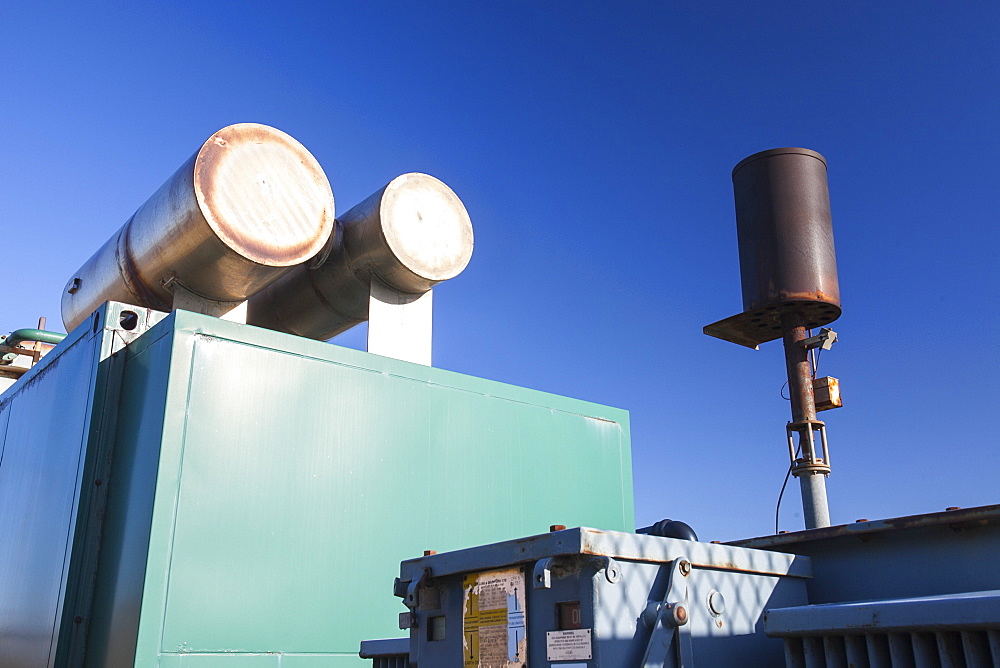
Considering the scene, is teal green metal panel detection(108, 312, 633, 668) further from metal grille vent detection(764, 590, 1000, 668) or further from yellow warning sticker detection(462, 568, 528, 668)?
metal grille vent detection(764, 590, 1000, 668)

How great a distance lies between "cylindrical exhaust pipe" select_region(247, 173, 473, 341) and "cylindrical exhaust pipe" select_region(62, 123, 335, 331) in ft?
1.78

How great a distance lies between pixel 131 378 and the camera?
261 inches

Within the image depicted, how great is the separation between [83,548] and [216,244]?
8.23ft

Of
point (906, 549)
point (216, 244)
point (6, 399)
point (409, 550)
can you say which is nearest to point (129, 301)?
point (216, 244)

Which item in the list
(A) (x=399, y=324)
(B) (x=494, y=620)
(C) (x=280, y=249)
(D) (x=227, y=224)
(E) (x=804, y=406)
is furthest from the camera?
(E) (x=804, y=406)

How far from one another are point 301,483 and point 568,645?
151 inches

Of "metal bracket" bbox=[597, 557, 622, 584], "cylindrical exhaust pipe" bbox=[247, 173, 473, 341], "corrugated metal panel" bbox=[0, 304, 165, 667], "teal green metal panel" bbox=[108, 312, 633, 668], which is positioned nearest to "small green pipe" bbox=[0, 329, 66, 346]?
"corrugated metal panel" bbox=[0, 304, 165, 667]

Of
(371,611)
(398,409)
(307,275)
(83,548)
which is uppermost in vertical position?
(307,275)

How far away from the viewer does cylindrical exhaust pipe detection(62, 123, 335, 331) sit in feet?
23.1

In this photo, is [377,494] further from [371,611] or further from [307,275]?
[307,275]

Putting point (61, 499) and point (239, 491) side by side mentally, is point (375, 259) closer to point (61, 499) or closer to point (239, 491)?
point (239, 491)

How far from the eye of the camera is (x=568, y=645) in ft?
10.6

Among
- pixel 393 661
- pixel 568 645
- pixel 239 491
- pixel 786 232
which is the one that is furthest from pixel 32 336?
pixel 568 645

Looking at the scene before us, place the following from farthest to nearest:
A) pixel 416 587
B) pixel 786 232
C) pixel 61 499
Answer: pixel 786 232, pixel 61 499, pixel 416 587
